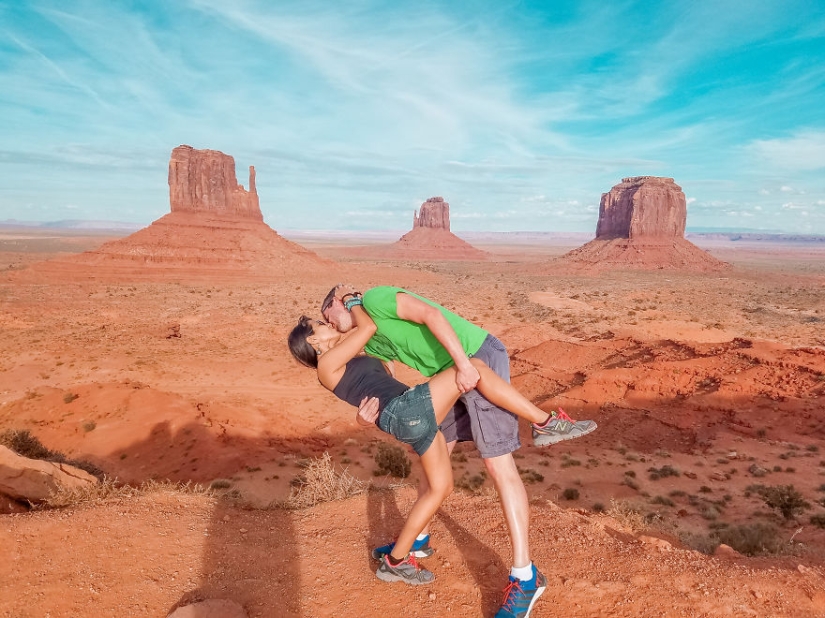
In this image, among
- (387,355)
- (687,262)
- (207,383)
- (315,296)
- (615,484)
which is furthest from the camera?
(687,262)

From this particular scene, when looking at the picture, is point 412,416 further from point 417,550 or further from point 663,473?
point 663,473

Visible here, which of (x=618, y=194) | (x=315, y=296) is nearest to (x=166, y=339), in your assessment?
(x=315, y=296)

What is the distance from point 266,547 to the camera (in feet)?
13.0

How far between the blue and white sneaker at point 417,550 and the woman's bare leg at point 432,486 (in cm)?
52

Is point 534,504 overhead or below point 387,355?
below

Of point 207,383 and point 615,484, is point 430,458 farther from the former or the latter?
point 207,383

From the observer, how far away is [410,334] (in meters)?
3.02

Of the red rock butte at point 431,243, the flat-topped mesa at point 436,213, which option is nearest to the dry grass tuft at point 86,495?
the red rock butte at point 431,243

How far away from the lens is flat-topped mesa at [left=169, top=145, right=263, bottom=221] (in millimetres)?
62375

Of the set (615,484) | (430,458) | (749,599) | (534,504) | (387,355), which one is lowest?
(615,484)

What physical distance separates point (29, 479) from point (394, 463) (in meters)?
5.66

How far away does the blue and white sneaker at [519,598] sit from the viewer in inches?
111

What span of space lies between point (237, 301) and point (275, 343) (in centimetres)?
1404

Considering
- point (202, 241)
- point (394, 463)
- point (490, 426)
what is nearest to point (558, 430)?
point (490, 426)
